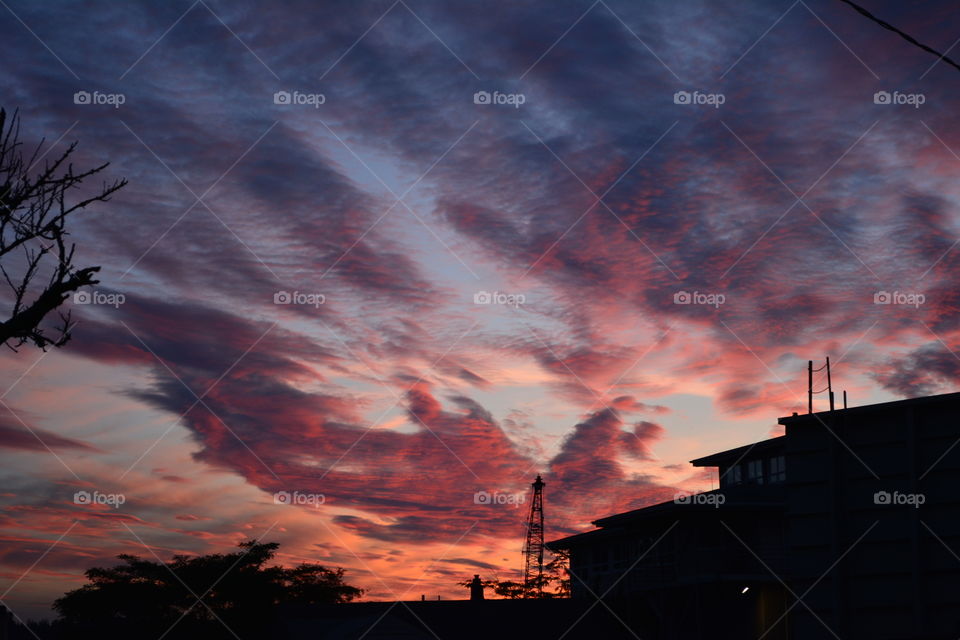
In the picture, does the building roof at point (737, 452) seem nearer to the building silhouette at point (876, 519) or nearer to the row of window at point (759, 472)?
the row of window at point (759, 472)

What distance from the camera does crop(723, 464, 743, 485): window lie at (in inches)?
1935

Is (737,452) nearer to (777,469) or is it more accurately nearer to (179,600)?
(777,469)

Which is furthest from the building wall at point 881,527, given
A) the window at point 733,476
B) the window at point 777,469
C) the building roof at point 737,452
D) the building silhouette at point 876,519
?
the window at point 733,476

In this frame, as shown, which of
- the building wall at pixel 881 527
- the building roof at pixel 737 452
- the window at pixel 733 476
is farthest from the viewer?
the window at pixel 733 476

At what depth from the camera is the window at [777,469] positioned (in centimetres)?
4569

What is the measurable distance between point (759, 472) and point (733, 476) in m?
2.28

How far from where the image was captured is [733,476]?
49.6 meters

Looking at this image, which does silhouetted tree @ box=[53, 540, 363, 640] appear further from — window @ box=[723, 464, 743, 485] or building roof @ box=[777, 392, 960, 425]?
building roof @ box=[777, 392, 960, 425]

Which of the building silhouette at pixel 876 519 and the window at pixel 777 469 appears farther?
the window at pixel 777 469

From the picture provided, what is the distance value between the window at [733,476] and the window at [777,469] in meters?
2.65

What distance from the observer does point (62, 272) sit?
33.1 ft

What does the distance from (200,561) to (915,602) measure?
5875 cm

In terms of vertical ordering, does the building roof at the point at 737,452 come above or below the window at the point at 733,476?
above

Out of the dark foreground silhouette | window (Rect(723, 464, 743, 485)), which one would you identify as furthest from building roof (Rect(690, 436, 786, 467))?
the dark foreground silhouette
